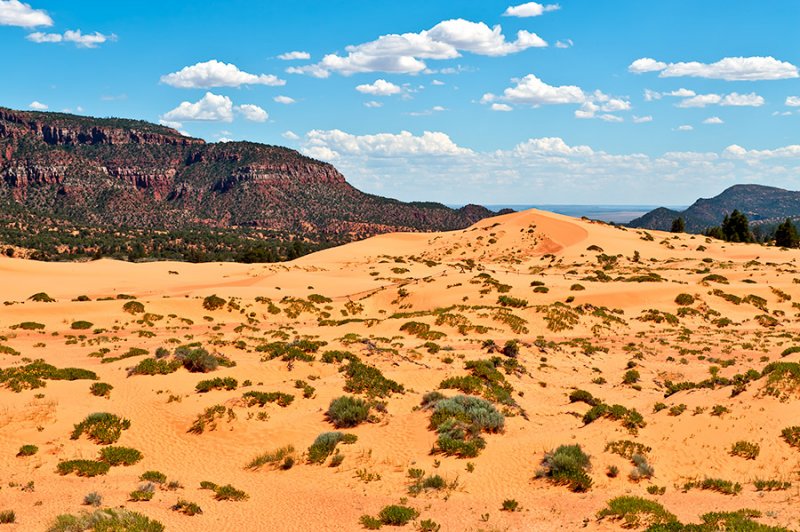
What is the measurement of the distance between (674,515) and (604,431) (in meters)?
4.93

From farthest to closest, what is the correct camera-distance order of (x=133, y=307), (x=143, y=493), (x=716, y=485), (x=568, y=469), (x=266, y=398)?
(x=133, y=307)
(x=266, y=398)
(x=568, y=469)
(x=716, y=485)
(x=143, y=493)

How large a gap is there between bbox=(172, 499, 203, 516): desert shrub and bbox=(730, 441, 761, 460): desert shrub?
1317 centimetres

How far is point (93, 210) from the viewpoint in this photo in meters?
192

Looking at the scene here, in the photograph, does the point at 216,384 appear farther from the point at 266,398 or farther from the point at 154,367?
the point at 154,367

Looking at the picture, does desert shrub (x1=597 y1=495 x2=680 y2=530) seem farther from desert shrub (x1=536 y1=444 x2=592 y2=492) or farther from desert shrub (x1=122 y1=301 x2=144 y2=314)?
desert shrub (x1=122 y1=301 x2=144 y2=314)

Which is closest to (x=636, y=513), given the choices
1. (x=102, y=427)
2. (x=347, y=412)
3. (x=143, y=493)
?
(x=347, y=412)

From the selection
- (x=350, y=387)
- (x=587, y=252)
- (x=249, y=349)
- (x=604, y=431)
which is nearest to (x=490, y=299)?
(x=249, y=349)

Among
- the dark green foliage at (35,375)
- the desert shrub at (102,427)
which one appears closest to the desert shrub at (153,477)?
the desert shrub at (102,427)

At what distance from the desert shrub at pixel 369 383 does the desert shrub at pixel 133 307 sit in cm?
Answer: 2438

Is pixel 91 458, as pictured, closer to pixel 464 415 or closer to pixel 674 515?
pixel 464 415

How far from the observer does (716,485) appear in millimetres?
12859

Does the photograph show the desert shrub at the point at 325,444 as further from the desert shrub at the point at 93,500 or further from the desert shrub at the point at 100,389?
the desert shrub at the point at 100,389

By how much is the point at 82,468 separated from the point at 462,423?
1027 centimetres

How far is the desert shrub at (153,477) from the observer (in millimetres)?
13902
